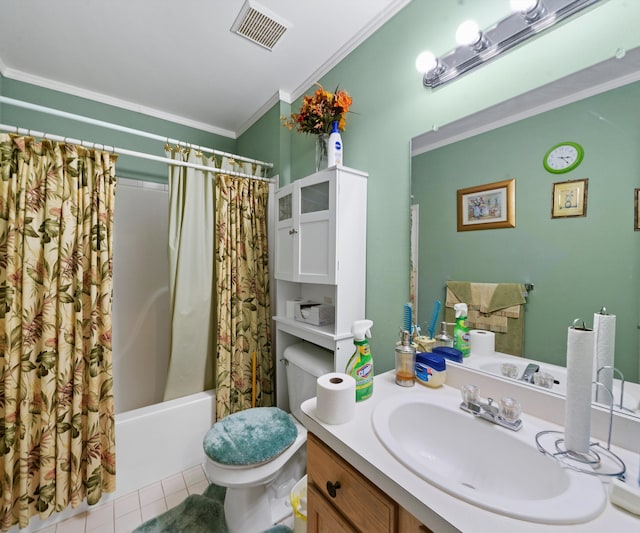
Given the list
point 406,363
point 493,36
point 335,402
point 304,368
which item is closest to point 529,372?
point 406,363

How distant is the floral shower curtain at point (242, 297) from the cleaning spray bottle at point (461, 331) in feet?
4.19

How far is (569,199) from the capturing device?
762mm

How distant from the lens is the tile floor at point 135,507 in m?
1.29

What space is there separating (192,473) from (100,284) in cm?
120

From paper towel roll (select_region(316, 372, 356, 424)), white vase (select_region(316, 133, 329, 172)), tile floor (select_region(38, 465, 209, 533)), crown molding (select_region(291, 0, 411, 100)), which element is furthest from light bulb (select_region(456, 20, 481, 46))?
tile floor (select_region(38, 465, 209, 533))

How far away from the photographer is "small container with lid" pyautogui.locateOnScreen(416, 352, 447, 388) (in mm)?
965

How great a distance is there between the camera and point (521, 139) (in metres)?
0.86

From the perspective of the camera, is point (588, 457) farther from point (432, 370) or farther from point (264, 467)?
point (264, 467)

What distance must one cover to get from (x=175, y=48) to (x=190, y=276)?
1.28 metres

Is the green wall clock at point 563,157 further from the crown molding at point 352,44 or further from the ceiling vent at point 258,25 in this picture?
the ceiling vent at point 258,25

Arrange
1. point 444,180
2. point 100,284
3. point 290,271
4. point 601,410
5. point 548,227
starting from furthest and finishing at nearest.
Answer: point 290,271 < point 100,284 < point 444,180 < point 548,227 < point 601,410

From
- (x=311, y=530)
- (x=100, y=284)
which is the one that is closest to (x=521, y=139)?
(x=311, y=530)

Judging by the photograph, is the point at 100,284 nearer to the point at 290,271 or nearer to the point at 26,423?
the point at 26,423

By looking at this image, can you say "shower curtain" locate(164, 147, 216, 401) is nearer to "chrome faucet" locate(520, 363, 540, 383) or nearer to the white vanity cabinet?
the white vanity cabinet
